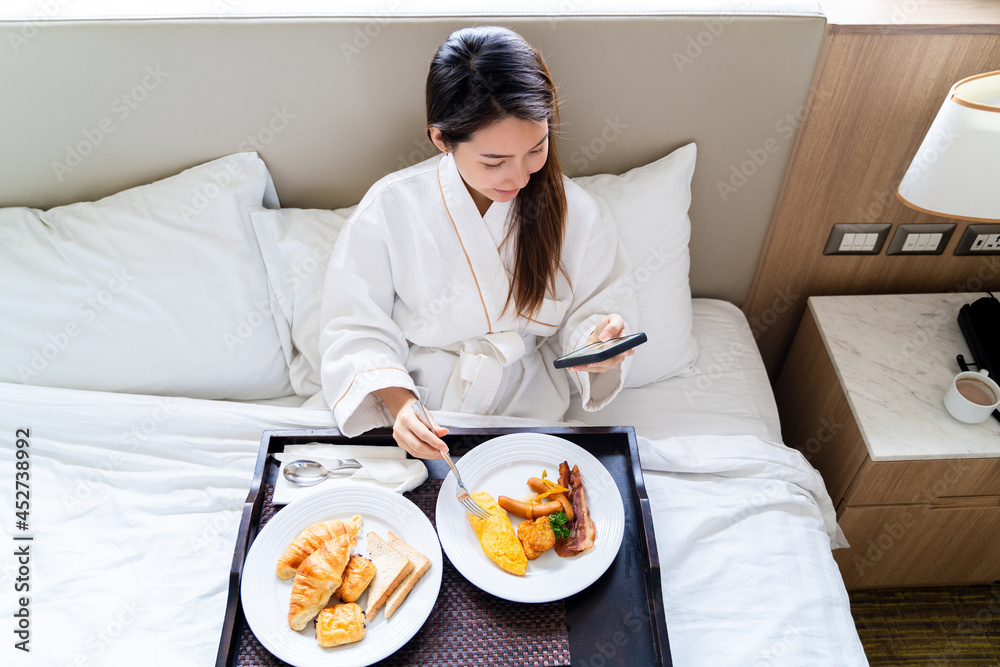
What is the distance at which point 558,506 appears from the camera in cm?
112

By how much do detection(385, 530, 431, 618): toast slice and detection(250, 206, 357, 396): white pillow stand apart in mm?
592

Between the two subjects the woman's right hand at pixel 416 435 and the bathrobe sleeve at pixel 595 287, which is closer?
the woman's right hand at pixel 416 435

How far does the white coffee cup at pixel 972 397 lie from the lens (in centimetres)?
138

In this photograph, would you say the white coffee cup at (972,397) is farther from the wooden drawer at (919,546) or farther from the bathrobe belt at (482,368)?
the bathrobe belt at (482,368)

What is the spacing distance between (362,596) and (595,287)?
80cm

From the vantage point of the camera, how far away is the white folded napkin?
115 centimetres

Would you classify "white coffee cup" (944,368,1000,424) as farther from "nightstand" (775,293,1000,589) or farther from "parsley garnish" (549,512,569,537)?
"parsley garnish" (549,512,569,537)

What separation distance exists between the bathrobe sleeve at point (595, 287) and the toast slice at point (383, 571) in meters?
0.55

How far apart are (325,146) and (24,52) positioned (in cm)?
65

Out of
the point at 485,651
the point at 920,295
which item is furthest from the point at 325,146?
the point at 920,295

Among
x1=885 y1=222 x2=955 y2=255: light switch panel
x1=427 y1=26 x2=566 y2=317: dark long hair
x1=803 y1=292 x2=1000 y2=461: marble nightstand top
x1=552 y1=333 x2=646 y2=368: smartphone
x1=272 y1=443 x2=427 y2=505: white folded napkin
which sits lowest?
x1=803 y1=292 x2=1000 y2=461: marble nightstand top

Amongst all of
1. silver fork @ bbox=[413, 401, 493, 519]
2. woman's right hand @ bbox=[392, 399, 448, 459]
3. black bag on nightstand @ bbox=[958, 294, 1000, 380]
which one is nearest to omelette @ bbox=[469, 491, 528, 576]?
silver fork @ bbox=[413, 401, 493, 519]

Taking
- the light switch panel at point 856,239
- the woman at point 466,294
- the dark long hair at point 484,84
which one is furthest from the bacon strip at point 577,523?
the light switch panel at point 856,239

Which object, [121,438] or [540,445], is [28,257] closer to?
Answer: [121,438]
